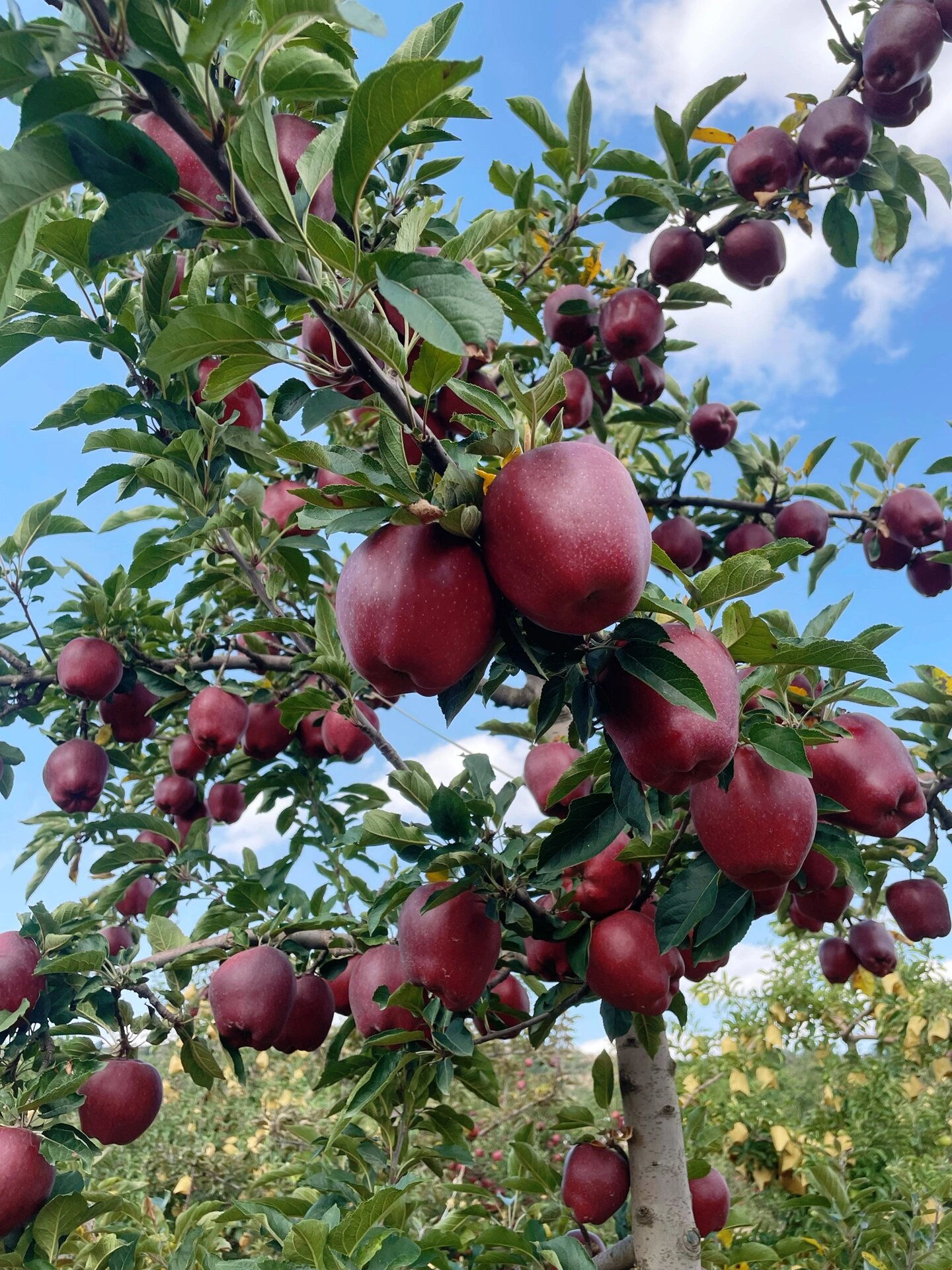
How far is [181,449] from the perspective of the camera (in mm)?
1726

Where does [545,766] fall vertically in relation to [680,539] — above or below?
below

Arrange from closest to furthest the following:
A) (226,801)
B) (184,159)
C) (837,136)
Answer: (184,159)
(837,136)
(226,801)

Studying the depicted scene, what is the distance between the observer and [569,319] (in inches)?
92.7

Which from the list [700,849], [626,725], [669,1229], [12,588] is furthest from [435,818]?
[12,588]

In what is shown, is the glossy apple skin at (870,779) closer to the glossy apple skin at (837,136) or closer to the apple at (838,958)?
the apple at (838,958)

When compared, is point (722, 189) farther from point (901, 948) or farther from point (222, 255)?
point (901, 948)

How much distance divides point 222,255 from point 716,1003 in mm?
4170

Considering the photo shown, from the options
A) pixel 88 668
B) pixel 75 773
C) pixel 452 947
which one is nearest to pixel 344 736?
pixel 88 668

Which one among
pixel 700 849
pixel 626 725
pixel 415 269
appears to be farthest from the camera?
pixel 700 849

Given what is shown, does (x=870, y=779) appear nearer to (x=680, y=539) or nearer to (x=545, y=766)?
(x=545, y=766)

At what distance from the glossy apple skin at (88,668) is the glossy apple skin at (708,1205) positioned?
1809 mm

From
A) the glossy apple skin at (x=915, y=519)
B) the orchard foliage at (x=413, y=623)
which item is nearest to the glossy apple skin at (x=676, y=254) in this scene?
the orchard foliage at (x=413, y=623)

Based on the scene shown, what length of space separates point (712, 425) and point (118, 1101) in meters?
2.23

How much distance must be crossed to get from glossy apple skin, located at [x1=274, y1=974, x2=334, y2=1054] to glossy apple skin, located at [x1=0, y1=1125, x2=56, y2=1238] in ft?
1.52
